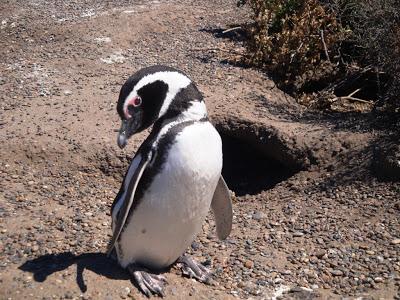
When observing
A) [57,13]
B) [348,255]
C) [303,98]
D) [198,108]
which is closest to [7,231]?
[198,108]

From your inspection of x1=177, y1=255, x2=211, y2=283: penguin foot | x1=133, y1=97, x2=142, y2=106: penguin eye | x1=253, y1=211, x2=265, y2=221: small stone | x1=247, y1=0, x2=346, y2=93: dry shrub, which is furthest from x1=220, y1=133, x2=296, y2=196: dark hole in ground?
x1=133, y1=97, x2=142, y2=106: penguin eye

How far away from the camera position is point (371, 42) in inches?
190

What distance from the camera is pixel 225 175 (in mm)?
5062

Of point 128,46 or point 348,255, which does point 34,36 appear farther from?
point 348,255

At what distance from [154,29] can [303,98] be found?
2.05m

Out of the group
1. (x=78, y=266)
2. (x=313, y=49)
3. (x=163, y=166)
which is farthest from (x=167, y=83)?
(x=313, y=49)

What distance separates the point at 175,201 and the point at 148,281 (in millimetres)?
457

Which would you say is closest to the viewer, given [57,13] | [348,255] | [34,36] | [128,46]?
[348,255]

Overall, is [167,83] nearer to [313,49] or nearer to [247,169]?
[247,169]

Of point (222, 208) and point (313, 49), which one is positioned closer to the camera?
point (222, 208)

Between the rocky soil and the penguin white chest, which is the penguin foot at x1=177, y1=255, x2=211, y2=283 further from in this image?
the penguin white chest

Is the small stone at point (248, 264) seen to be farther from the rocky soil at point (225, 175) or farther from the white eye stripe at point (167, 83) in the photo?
the white eye stripe at point (167, 83)

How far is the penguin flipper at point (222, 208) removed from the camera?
309 cm

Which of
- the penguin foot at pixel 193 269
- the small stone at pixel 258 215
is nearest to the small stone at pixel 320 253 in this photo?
the small stone at pixel 258 215
